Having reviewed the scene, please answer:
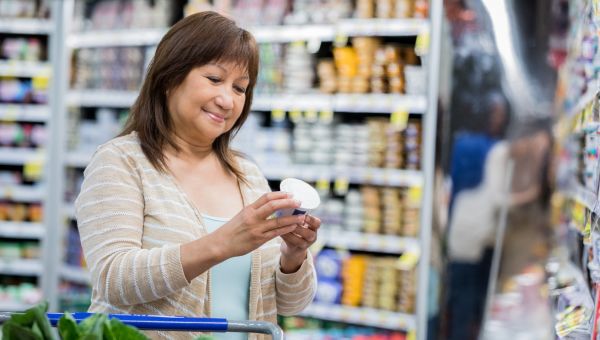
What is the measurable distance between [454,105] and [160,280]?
236 cm

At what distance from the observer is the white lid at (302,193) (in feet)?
5.85

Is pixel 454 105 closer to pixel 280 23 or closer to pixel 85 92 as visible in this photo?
pixel 280 23

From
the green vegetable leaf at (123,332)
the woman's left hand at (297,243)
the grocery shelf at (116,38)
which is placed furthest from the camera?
the grocery shelf at (116,38)

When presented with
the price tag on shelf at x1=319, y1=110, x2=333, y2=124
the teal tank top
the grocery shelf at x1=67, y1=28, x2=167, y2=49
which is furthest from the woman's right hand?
the grocery shelf at x1=67, y1=28, x2=167, y2=49

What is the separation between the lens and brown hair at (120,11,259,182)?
2008mm

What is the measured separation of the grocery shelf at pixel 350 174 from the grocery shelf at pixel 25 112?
175 cm

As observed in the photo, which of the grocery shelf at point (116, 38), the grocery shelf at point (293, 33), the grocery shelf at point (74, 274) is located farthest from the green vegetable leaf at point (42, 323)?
the grocery shelf at point (74, 274)

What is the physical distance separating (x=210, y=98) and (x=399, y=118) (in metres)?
2.37

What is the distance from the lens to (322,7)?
15.0ft

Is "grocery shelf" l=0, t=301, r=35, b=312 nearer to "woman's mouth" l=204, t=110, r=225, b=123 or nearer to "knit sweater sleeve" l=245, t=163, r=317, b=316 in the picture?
"knit sweater sleeve" l=245, t=163, r=317, b=316

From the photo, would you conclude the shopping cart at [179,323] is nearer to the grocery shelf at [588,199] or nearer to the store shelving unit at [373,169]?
the grocery shelf at [588,199]

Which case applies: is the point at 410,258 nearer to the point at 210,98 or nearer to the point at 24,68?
the point at 210,98

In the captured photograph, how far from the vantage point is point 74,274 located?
568 centimetres

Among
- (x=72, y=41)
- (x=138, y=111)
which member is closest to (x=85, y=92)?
(x=72, y=41)
